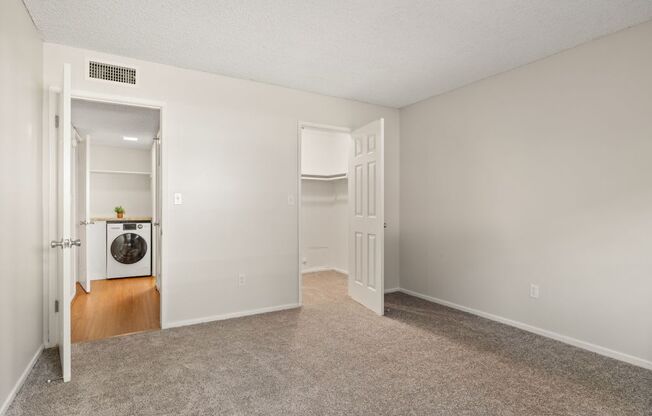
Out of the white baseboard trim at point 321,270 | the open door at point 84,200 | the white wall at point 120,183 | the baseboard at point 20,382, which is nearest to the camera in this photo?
the baseboard at point 20,382

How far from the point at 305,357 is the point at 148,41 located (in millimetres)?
2735

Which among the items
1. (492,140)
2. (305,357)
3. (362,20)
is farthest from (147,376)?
(492,140)

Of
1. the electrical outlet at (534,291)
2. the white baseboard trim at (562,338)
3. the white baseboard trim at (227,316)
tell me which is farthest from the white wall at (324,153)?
the electrical outlet at (534,291)

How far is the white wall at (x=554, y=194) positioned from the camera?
247cm

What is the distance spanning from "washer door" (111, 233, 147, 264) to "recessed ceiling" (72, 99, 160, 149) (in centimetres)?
160

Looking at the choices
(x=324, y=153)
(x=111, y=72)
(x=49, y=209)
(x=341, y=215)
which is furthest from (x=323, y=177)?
(x=49, y=209)

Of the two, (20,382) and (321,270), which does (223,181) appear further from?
(321,270)

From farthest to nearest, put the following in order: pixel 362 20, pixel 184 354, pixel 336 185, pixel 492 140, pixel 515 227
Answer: pixel 336 185
pixel 492 140
pixel 515 227
pixel 184 354
pixel 362 20

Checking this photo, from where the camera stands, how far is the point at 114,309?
3.81 metres

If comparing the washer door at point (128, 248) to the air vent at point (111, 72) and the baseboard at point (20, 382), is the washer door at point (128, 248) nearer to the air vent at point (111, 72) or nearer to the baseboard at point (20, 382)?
the baseboard at point (20, 382)

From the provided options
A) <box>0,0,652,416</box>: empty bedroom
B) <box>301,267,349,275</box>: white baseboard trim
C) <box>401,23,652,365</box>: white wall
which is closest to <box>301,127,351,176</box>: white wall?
<box>0,0,652,416</box>: empty bedroom

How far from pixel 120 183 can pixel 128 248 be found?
1.51 metres

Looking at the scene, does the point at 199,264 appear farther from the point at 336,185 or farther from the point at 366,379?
the point at 336,185

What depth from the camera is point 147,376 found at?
7.41 feet
